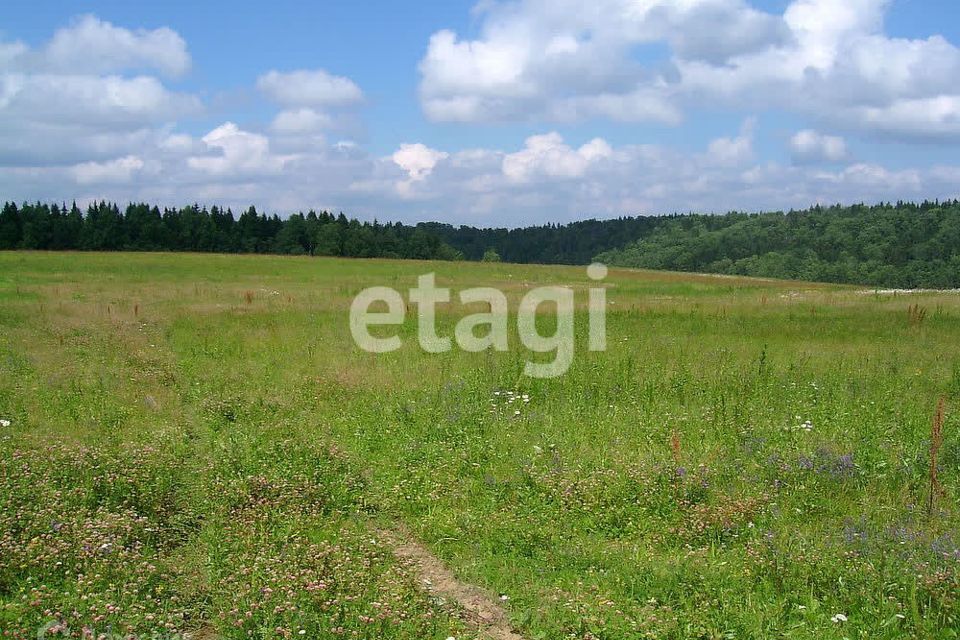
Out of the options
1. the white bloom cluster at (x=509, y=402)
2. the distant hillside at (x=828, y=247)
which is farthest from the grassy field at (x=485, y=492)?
the distant hillside at (x=828, y=247)

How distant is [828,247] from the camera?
138m

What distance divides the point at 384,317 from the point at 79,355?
970 cm

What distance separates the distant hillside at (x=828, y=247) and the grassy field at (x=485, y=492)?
10713cm

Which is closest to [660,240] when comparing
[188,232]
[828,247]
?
[828,247]

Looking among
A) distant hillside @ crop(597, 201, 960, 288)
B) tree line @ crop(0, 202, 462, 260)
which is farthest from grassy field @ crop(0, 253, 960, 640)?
distant hillside @ crop(597, 201, 960, 288)

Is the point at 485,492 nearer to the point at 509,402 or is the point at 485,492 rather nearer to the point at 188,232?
the point at 509,402

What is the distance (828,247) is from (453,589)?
497ft

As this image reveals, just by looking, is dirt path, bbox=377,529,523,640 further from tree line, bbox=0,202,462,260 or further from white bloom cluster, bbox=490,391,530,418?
tree line, bbox=0,202,462,260

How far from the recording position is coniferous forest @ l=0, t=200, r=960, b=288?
9462cm

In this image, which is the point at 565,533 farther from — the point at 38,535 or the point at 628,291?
the point at 628,291

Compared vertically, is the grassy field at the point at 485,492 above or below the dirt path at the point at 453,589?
→ above

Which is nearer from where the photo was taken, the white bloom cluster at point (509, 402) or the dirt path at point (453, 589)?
the dirt path at point (453, 589)

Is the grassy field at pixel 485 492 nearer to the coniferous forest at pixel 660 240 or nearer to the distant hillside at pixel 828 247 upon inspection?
the coniferous forest at pixel 660 240

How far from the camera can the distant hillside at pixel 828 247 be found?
11469 centimetres
